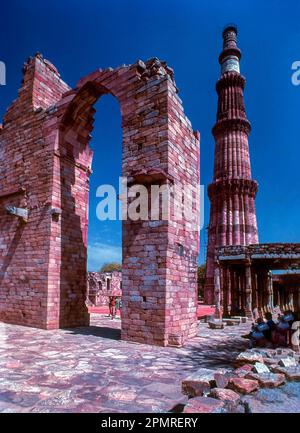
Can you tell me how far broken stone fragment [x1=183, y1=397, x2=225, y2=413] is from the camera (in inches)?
102

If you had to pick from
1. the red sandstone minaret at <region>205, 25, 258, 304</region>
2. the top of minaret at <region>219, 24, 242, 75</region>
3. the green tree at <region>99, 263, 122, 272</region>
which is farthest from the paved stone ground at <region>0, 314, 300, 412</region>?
the green tree at <region>99, 263, 122, 272</region>

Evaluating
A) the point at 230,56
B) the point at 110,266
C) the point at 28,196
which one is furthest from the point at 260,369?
the point at 110,266

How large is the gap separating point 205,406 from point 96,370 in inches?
95.6

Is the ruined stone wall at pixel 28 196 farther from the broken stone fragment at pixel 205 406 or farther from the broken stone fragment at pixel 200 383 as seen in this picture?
the broken stone fragment at pixel 205 406

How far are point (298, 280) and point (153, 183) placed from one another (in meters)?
6.03

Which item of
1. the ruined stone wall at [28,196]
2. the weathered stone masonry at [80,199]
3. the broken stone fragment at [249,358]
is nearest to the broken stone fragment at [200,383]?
the broken stone fragment at [249,358]

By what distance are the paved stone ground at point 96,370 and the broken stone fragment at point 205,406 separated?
33 cm

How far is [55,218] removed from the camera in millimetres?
9438

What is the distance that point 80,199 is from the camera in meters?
10.7

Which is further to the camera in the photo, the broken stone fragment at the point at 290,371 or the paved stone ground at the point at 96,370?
the broken stone fragment at the point at 290,371

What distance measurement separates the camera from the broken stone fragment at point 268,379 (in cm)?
317
